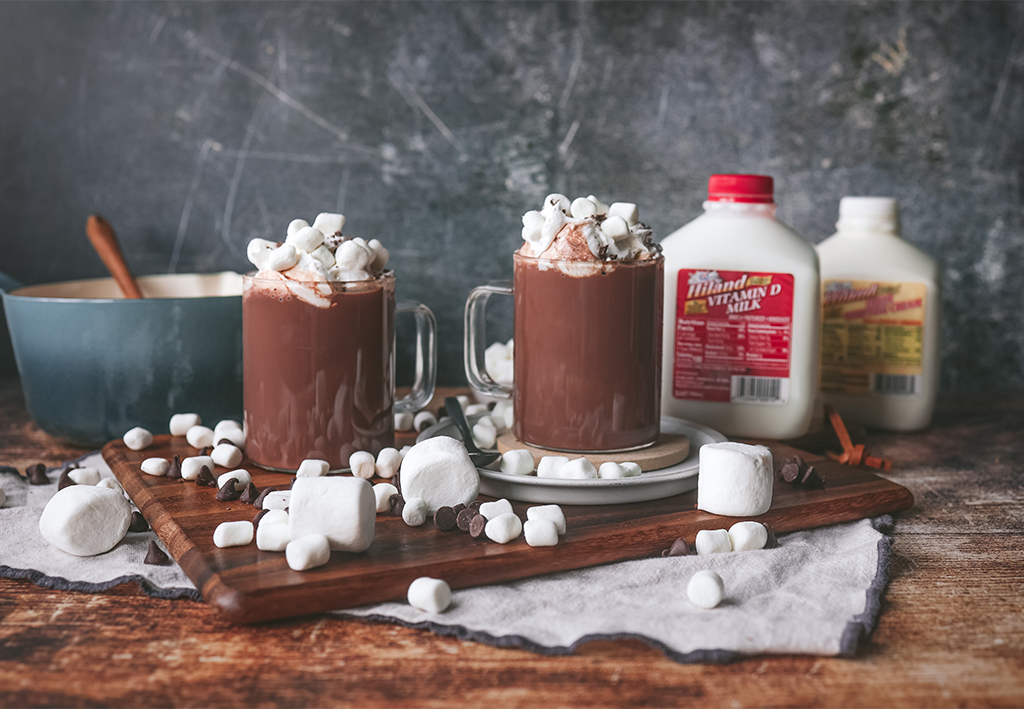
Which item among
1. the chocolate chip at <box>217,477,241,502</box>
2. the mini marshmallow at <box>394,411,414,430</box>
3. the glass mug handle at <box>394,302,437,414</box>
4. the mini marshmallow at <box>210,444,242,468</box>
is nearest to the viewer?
the chocolate chip at <box>217,477,241,502</box>

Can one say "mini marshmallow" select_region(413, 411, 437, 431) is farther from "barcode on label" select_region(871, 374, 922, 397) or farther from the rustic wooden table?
"barcode on label" select_region(871, 374, 922, 397)

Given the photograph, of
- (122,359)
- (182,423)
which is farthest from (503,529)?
(122,359)

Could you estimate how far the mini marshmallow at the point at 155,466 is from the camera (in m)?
1.02

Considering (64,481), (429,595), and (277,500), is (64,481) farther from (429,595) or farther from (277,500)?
(429,595)

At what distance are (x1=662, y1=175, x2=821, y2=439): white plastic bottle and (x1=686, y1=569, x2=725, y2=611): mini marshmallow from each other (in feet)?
1.67

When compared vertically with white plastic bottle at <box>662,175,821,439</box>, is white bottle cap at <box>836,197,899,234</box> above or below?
above

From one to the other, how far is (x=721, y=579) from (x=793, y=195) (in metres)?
1.05

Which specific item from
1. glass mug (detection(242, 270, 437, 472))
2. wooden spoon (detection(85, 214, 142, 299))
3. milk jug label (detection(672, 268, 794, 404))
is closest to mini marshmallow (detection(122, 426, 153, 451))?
glass mug (detection(242, 270, 437, 472))

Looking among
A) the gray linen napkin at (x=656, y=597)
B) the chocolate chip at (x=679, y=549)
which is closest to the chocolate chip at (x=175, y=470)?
the gray linen napkin at (x=656, y=597)

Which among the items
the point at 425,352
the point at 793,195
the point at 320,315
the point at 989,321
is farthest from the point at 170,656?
the point at 989,321

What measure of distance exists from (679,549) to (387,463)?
1.14ft

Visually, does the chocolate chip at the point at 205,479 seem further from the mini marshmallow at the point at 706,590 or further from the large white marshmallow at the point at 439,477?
the mini marshmallow at the point at 706,590

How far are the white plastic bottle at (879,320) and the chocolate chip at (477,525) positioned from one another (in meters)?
0.78

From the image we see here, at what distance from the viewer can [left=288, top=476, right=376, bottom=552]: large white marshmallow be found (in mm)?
779
